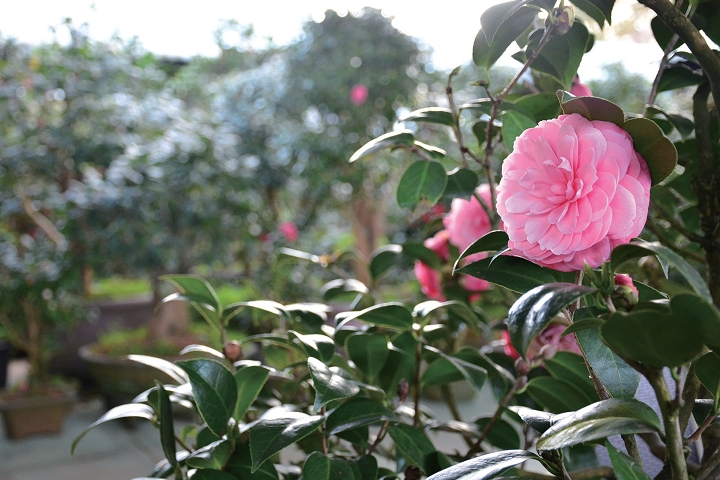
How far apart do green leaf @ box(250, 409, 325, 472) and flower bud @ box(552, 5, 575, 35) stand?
10.6 inches

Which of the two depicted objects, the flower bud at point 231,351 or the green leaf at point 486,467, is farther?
the flower bud at point 231,351

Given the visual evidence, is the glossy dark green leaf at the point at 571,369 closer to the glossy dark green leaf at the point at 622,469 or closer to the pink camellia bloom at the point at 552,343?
the pink camellia bloom at the point at 552,343

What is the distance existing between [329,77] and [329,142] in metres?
0.24

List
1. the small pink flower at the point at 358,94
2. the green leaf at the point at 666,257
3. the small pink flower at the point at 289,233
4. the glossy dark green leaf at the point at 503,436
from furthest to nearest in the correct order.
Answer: the small pink flower at the point at 289,233 → the small pink flower at the point at 358,94 → the glossy dark green leaf at the point at 503,436 → the green leaf at the point at 666,257

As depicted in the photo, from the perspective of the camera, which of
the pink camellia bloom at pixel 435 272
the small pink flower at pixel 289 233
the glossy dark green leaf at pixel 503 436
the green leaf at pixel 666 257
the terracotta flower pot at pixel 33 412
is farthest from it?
the small pink flower at pixel 289 233

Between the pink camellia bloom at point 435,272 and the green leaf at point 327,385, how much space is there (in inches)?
16.0

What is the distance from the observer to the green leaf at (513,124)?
0.46 metres

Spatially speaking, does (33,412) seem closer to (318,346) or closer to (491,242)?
(318,346)

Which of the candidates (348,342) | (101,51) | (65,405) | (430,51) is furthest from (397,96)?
(348,342)

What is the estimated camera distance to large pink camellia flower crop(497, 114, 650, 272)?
297mm

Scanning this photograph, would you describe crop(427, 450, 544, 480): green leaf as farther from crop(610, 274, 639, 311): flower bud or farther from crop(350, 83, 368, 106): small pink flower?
crop(350, 83, 368, 106): small pink flower

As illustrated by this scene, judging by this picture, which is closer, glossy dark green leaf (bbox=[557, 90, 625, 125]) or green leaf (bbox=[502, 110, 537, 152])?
glossy dark green leaf (bbox=[557, 90, 625, 125])

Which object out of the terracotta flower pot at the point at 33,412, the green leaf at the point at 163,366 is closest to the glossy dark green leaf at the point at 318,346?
the green leaf at the point at 163,366

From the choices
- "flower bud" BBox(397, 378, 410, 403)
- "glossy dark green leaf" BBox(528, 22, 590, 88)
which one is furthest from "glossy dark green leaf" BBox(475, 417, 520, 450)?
"glossy dark green leaf" BBox(528, 22, 590, 88)
